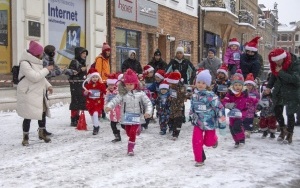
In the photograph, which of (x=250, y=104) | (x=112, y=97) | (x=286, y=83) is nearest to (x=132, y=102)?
(x=112, y=97)

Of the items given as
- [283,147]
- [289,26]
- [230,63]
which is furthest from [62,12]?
[289,26]

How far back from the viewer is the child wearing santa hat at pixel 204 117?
575 cm

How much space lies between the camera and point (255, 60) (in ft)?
28.4

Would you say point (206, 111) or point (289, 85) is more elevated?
point (289, 85)

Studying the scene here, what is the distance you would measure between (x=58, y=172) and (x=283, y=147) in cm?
374

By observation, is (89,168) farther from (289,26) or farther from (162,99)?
(289,26)

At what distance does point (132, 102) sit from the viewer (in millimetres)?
6391

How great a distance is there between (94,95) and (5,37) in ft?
14.7

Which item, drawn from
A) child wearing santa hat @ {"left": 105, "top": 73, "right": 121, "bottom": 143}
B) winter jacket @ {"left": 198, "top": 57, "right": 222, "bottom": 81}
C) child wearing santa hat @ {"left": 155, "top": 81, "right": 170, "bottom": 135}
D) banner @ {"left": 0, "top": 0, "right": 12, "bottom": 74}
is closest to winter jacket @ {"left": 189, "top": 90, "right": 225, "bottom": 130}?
child wearing santa hat @ {"left": 105, "top": 73, "right": 121, "bottom": 143}

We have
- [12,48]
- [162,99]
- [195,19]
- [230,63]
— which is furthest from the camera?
[195,19]

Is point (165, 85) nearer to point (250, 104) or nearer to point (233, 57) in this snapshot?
point (250, 104)

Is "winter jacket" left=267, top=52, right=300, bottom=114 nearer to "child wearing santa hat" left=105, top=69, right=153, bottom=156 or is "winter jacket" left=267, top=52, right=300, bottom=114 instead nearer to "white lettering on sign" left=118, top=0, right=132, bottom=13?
"child wearing santa hat" left=105, top=69, right=153, bottom=156

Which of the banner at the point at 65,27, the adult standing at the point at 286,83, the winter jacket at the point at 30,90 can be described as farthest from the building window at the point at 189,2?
the winter jacket at the point at 30,90

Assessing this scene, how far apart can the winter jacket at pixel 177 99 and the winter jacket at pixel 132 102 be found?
1491 millimetres
